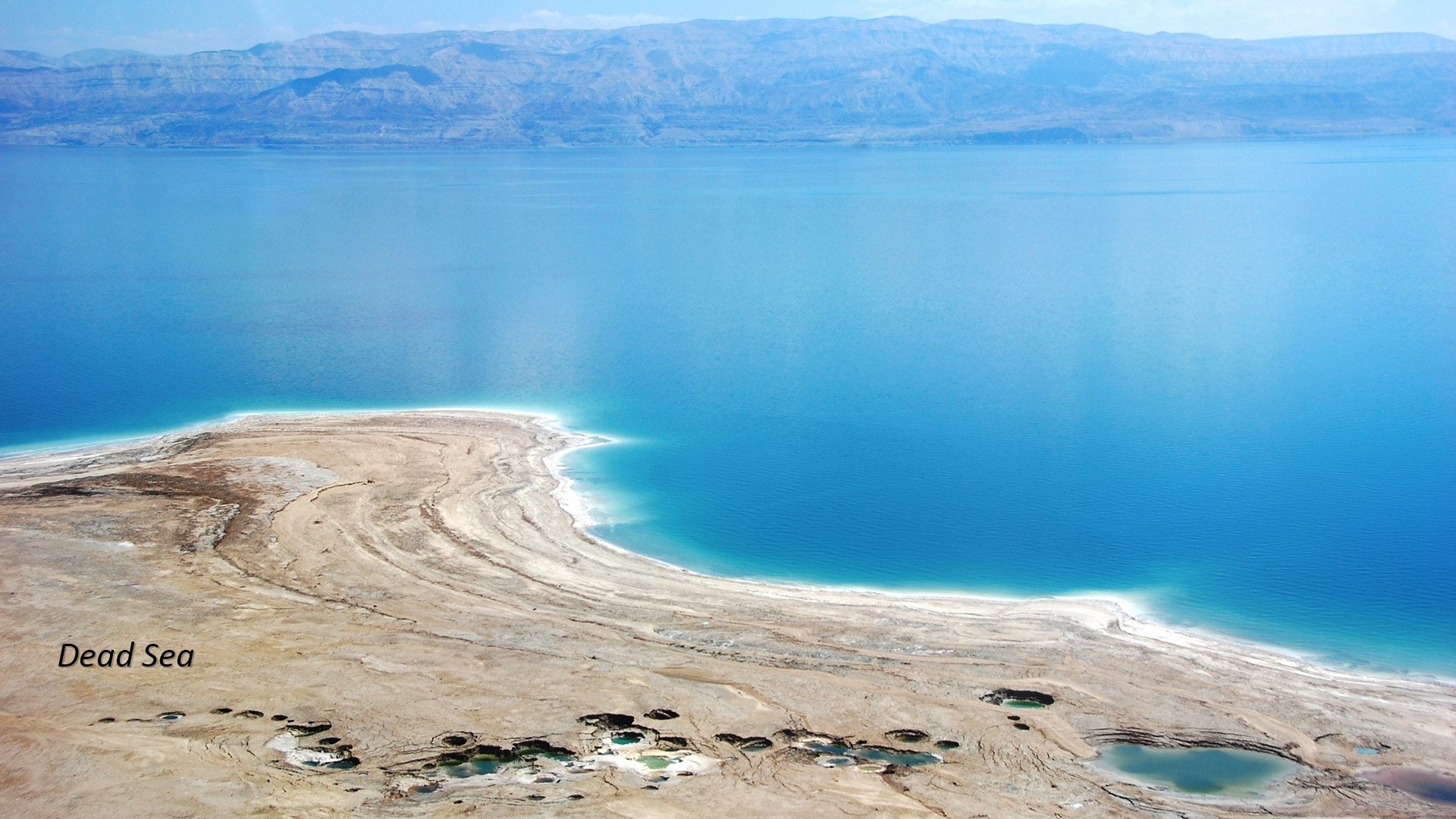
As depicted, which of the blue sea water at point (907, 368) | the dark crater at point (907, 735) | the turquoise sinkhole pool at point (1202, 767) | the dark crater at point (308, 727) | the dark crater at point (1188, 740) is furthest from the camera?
the blue sea water at point (907, 368)

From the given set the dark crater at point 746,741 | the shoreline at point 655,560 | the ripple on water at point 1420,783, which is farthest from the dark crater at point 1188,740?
the dark crater at point 746,741

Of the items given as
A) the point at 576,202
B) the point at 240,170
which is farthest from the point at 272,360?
the point at 240,170

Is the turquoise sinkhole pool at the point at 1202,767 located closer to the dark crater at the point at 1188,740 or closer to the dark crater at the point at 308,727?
the dark crater at the point at 1188,740

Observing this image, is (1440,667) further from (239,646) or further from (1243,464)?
(239,646)

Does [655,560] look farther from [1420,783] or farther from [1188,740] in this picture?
[1420,783]

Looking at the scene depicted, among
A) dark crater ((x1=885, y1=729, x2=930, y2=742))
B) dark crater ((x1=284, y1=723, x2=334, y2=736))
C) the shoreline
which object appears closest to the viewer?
dark crater ((x1=284, y1=723, x2=334, y2=736))

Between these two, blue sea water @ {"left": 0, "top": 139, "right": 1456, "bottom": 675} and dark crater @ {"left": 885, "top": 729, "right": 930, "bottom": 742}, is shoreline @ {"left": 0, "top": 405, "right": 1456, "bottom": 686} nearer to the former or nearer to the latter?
blue sea water @ {"left": 0, "top": 139, "right": 1456, "bottom": 675}

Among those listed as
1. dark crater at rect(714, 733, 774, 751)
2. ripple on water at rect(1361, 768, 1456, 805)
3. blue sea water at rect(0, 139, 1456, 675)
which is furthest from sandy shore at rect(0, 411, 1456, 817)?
blue sea water at rect(0, 139, 1456, 675)
